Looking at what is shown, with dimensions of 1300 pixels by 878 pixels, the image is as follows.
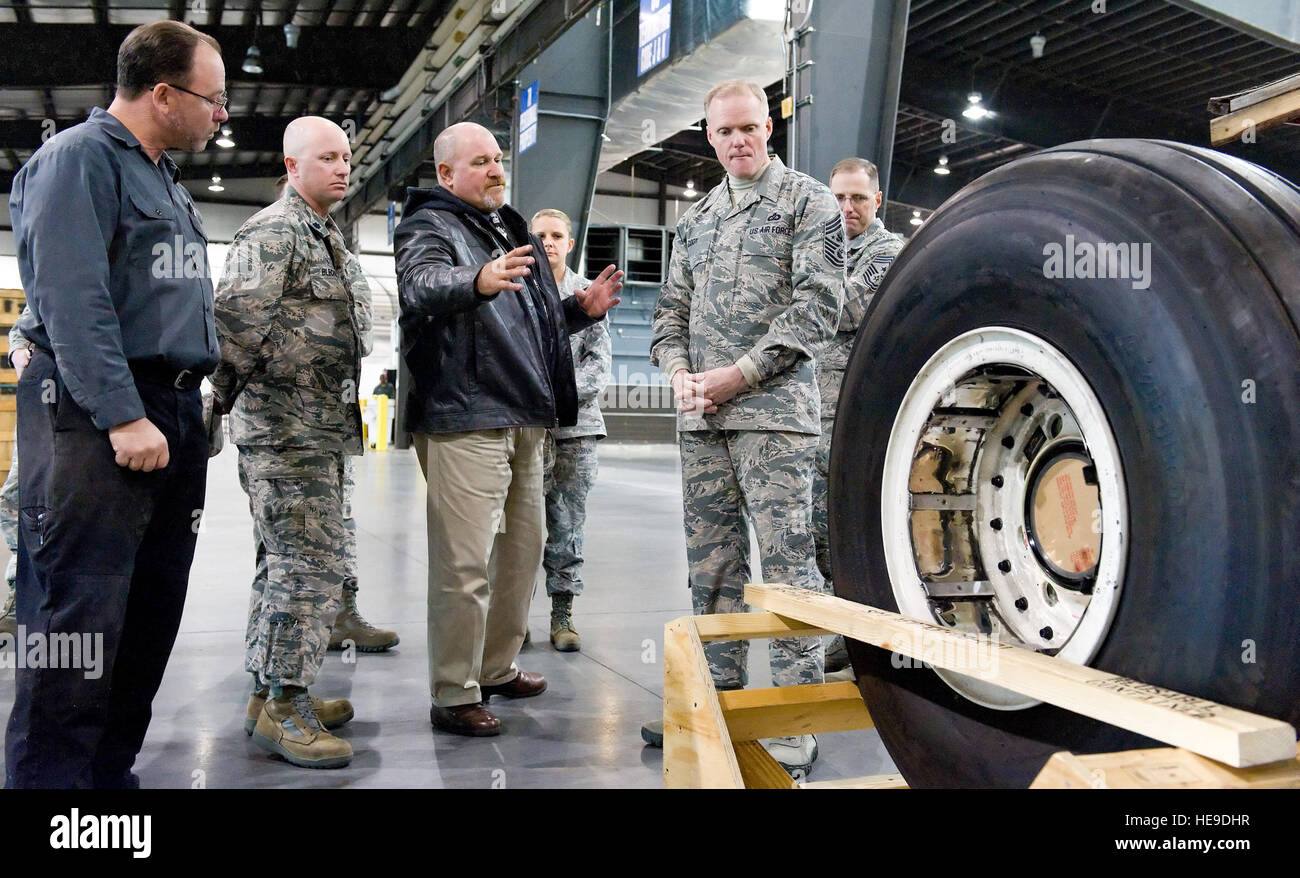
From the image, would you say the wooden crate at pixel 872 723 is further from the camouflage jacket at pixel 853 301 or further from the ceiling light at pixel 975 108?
the ceiling light at pixel 975 108

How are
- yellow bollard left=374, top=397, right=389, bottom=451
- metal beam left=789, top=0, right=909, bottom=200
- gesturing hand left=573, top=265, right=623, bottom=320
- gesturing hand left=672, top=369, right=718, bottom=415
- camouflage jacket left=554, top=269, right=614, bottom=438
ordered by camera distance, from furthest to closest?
yellow bollard left=374, top=397, right=389, bottom=451, metal beam left=789, top=0, right=909, bottom=200, camouflage jacket left=554, top=269, right=614, bottom=438, gesturing hand left=573, top=265, right=623, bottom=320, gesturing hand left=672, top=369, right=718, bottom=415

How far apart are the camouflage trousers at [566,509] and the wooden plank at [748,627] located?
1847 mm

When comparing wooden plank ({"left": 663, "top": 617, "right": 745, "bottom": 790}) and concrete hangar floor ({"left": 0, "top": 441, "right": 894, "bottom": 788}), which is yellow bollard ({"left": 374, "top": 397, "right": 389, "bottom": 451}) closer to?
concrete hangar floor ({"left": 0, "top": 441, "right": 894, "bottom": 788})

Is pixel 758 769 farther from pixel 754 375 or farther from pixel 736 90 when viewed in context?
pixel 736 90

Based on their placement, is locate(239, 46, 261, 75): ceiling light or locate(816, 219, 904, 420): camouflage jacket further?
locate(239, 46, 261, 75): ceiling light

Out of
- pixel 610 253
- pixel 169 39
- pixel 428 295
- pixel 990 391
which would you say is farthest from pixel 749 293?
pixel 610 253

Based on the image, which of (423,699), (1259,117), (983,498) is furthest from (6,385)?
(1259,117)

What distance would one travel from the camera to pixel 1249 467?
1.05m

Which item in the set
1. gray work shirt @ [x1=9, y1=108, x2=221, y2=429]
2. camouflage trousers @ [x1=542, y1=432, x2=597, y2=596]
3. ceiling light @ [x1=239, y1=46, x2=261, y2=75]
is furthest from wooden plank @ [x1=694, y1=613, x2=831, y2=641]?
ceiling light @ [x1=239, y1=46, x2=261, y2=75]

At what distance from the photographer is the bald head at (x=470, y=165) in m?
2.58

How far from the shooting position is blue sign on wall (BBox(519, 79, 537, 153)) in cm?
838

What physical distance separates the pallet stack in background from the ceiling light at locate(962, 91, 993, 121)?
970cm

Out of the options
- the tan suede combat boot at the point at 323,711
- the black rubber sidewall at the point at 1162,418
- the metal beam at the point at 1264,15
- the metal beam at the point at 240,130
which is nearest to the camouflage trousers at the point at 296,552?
the tan suede combat boot at the point at 323,711

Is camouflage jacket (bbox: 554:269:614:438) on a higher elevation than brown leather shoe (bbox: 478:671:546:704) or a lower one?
higher
